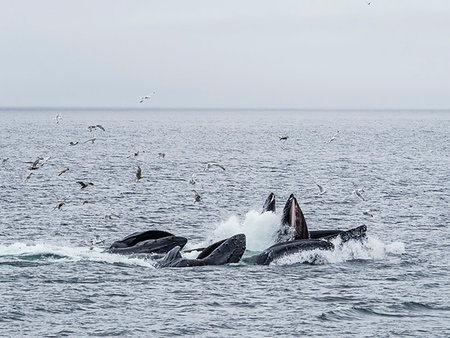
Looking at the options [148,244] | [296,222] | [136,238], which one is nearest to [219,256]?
[148,244]

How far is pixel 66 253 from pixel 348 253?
525 inches

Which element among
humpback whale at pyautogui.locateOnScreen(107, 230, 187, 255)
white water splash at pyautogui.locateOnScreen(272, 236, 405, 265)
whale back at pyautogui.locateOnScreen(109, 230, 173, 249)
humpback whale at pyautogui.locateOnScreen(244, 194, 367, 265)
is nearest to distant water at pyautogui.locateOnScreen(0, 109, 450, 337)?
white water splash at pyautogui.locateOnScreen(272, 236, 405, 265)

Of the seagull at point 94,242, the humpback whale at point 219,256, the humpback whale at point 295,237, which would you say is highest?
the humpback whale at point 295,237

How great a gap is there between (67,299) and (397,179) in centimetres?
5682

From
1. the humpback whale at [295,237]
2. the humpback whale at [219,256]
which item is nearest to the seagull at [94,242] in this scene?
the humpback whale at [219,256]

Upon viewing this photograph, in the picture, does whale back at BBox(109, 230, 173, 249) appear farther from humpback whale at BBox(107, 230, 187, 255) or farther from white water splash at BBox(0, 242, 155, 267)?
white water splash at BBox(0, 242, 155, 267)

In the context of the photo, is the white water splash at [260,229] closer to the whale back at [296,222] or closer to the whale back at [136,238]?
the whale back at [296,222]

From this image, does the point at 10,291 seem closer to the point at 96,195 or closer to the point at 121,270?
the point at 121,270

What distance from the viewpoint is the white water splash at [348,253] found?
36.7m

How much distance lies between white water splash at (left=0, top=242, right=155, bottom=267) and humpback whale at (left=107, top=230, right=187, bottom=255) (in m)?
0.66

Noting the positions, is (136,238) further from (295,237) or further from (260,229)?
(295,237)

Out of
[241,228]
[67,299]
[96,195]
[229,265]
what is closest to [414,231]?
[241,228]

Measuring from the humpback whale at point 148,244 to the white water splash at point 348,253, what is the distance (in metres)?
5.35

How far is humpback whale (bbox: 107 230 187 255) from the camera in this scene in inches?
1517
